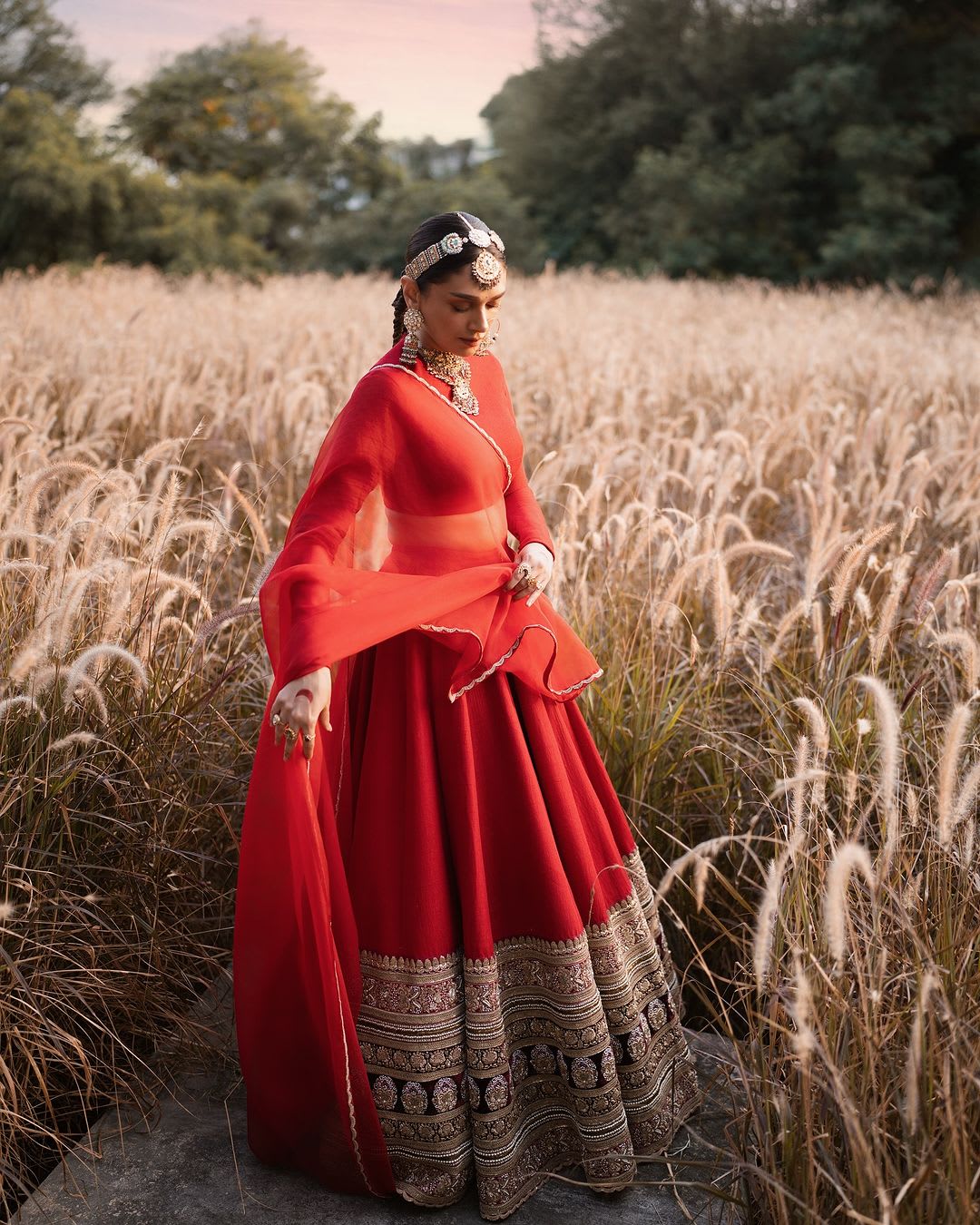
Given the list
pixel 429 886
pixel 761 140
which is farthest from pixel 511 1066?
pixel 761 140

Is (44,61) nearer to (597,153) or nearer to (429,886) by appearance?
(597,153)

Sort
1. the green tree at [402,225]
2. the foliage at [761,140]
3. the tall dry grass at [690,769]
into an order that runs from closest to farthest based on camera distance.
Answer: the tall dry grass at [690,769], the foliage at [761,140], the green tree at [402,225]

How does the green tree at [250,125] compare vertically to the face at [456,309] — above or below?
above

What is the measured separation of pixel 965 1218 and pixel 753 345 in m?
6.49

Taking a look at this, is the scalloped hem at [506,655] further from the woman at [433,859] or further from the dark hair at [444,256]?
the dark hair at [444,256]

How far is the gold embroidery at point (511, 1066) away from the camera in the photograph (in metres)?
1.60

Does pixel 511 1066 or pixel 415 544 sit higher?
pixel 415 544

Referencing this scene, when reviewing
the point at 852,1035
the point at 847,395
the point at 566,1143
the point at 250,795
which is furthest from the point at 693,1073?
the point at 847,395

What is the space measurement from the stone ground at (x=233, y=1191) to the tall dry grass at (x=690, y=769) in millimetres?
83

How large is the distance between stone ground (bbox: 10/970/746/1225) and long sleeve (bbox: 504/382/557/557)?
2.83 ft

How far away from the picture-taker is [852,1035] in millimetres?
1423

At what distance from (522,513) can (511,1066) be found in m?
0.90

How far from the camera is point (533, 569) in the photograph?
1.67 meters

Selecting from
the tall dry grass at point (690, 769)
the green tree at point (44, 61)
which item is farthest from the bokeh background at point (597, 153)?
the tall dry grass at point (690, 769)
